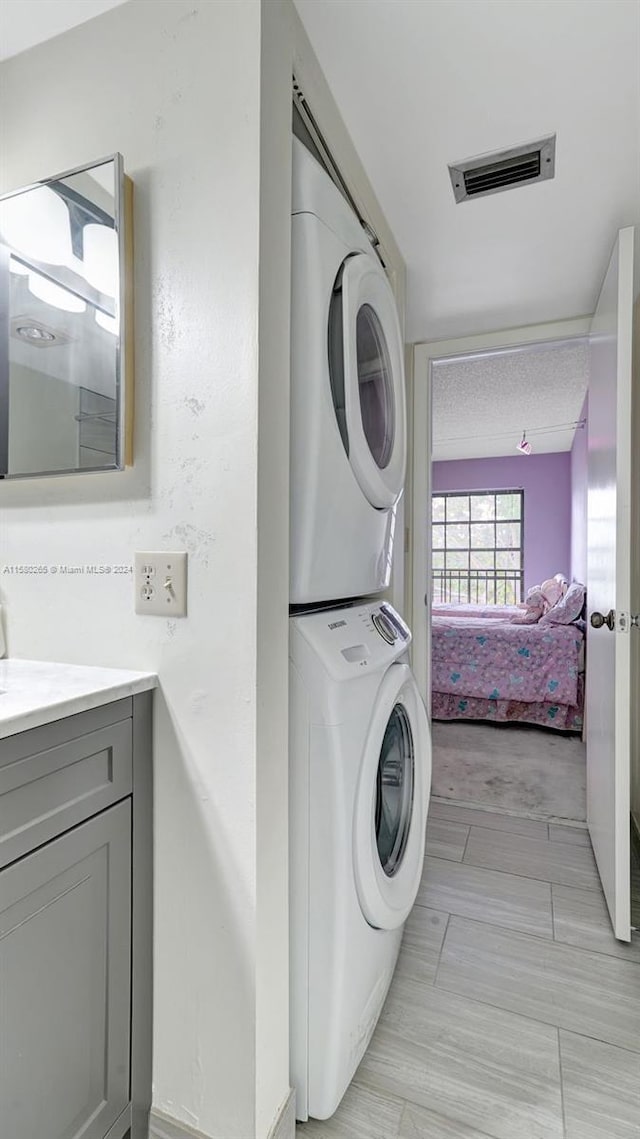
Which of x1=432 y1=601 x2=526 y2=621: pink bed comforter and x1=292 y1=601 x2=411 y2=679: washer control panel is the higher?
x1=292 y1=601 x2=411 y2=679: washer control panel

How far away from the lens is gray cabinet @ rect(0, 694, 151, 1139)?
2.63ft

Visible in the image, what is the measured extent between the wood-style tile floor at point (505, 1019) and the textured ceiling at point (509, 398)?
2.35 m

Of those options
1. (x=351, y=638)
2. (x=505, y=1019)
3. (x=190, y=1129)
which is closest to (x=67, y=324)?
(x=351, y=638)

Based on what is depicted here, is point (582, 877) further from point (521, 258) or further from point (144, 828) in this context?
point (521, 258)

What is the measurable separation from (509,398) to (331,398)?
13.5 ft

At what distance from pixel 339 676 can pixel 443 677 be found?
10.5ft

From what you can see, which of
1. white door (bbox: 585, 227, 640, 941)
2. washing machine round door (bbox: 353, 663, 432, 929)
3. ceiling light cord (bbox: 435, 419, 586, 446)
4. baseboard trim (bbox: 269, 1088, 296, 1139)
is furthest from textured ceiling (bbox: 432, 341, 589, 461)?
baseboard trim (bbox: 269, 1088, 296, 1139)

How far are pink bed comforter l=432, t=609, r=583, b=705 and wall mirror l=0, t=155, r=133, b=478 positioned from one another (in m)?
3.45

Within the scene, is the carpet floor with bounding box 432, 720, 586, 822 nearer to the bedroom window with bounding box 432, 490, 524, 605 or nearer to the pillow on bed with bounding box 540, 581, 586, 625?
the pillow on bed with bounding box 540, 581, 586, 625

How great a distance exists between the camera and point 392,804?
1.43m

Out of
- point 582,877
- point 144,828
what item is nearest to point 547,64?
point 144,828

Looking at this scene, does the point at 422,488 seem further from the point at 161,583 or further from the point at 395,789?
the point at 161,583

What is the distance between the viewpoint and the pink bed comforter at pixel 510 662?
12.7 ft

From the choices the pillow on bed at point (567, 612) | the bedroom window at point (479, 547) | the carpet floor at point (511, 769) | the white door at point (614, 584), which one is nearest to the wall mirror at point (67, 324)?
the white door at point (614, 584)
